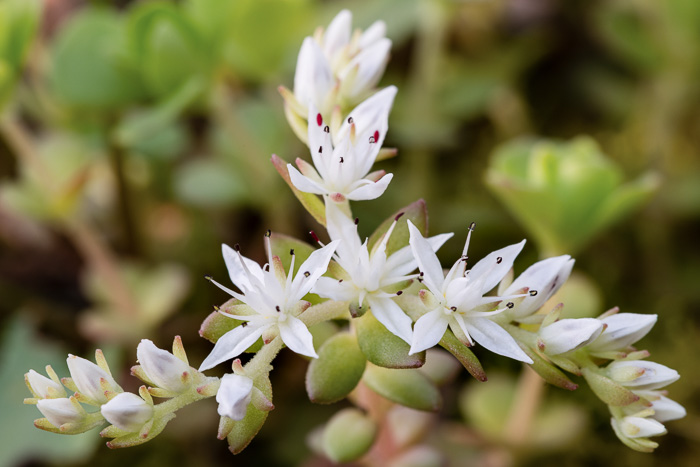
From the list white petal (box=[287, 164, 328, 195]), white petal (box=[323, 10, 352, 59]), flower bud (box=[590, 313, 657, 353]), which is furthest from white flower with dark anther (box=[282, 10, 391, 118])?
flower bud (box=[590, 313, 657, 353])

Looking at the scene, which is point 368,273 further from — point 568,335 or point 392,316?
point 568,335

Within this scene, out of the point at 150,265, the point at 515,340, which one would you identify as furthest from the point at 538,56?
the point at 515,340

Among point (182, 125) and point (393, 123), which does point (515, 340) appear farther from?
point (182, 125)

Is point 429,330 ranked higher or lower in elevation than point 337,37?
lower

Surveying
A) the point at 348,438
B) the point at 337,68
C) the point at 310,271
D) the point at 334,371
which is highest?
the point at 337,68

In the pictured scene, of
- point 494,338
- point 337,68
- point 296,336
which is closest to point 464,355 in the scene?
point 494,338

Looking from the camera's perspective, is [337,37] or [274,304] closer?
[274,304]
